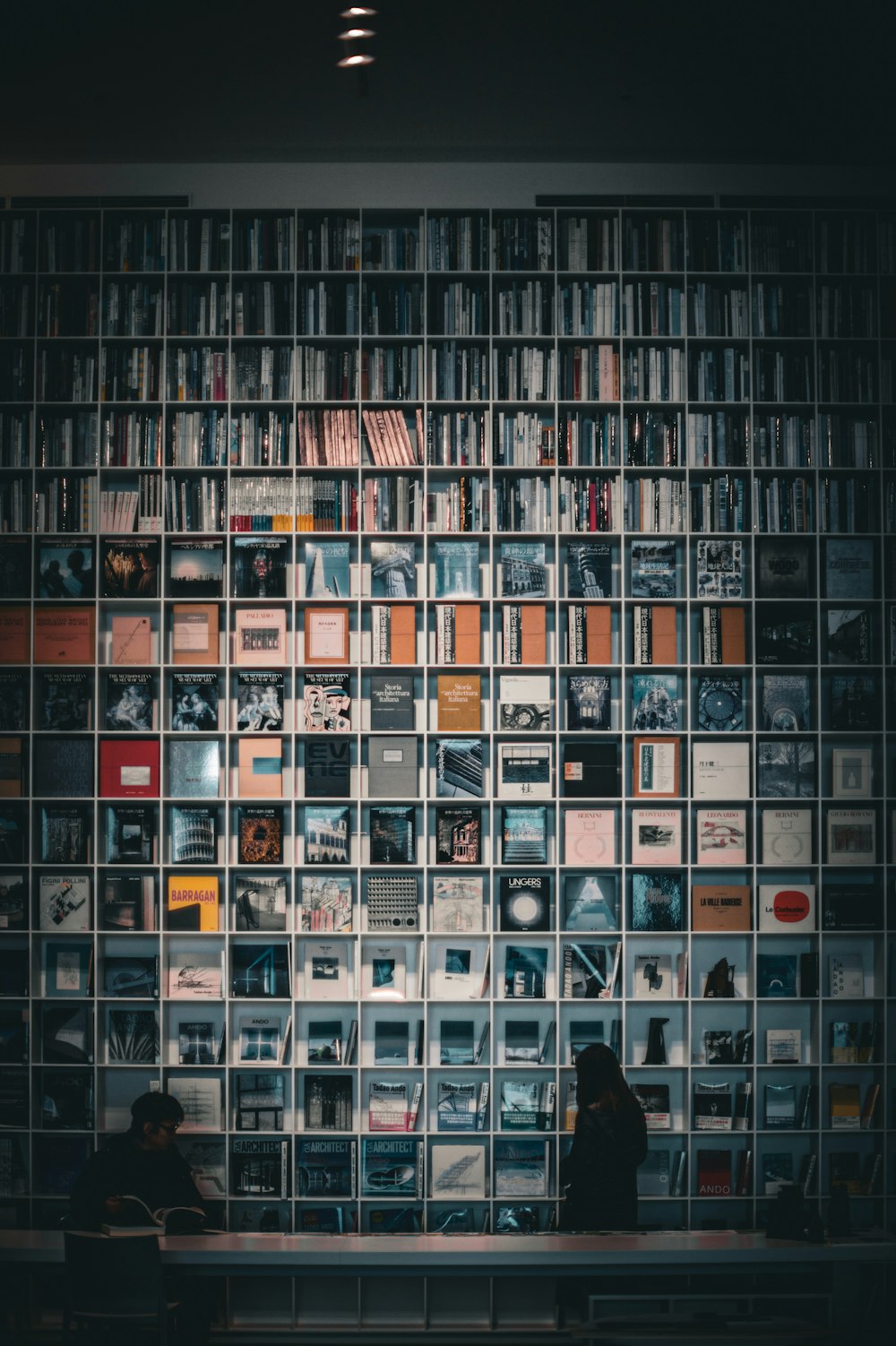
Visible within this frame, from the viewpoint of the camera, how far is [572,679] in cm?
525

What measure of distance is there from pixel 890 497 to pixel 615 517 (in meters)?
1.22

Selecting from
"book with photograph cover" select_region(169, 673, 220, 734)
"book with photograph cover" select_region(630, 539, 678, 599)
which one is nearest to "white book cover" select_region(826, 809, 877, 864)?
"book with photograph cover" select_region(630, 539, 678, 599)

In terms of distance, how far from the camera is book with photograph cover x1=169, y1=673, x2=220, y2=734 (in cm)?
523

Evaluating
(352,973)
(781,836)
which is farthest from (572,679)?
(352,973)

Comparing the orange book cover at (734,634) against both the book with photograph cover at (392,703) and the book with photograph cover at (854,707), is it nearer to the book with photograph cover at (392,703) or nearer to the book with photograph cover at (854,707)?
the book with photograph cover at (854,707)

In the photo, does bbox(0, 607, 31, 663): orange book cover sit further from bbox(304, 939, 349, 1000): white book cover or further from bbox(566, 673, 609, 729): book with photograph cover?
bbox(566, 673, 609, 729): book with photograph cover

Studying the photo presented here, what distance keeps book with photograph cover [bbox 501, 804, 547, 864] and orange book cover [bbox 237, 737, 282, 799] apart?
1.00m

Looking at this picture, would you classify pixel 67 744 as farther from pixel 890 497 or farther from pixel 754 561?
pixel 890 497

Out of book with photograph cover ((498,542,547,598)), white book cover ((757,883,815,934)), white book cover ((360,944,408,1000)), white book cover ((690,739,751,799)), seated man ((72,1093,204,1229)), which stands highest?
book with photograph cover ((498,542,547,598))

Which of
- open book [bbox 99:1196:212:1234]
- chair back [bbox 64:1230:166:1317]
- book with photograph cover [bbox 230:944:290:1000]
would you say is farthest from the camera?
book with photograph cover [bbox 230:944:290:1000]

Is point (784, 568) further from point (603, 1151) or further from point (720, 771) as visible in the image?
point (603, 1151)

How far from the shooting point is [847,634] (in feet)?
17.2

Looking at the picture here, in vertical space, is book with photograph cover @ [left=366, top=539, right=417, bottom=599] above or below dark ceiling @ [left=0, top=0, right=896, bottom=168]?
below

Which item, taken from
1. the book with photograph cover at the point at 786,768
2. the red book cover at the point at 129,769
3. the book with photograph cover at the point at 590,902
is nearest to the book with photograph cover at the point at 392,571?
the red book cover at the point at 129,769
